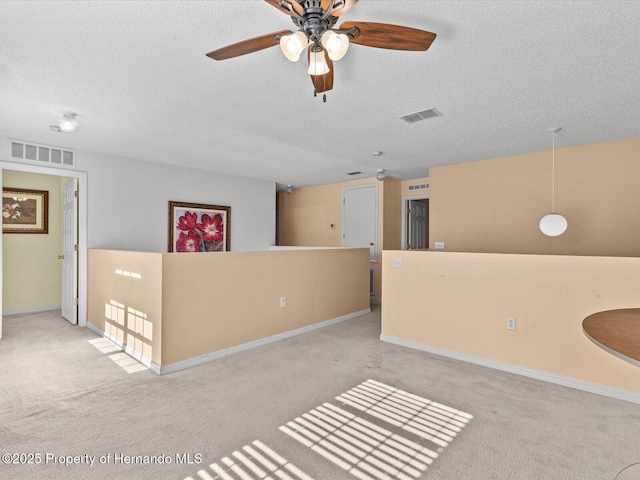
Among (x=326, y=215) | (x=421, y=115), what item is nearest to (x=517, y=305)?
(x=421, y=115)

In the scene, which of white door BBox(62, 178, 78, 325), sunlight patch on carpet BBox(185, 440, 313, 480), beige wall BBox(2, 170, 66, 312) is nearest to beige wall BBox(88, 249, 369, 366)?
white door BBox(62, 178, 78, 325)

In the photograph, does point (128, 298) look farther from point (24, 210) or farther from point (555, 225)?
point (555, 225)

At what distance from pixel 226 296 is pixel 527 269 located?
2749 mm

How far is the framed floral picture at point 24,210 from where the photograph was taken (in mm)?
4871

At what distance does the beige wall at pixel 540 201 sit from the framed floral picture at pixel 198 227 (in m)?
3.49

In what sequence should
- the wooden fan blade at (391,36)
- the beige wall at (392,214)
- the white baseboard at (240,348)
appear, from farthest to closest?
the beige wall at (392,214)
the white baseboard at (240,348)
the wooden fan blade at (391,36)

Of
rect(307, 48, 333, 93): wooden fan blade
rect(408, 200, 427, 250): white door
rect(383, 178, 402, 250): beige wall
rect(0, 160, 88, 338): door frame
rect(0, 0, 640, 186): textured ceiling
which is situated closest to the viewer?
rect(0, 0, 640, 186): textured ceiling

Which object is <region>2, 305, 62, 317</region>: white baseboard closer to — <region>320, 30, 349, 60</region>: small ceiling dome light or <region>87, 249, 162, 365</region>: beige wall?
Answer: <region>87, 249, 162, 365</region>: beige wall

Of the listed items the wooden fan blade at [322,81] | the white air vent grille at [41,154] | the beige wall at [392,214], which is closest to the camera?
the wooden fan blade at [322,81]

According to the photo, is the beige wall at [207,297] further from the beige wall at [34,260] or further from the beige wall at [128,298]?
the beige wall at [34,260]

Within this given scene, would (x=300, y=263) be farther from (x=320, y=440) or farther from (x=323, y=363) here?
(x=320, y=440)

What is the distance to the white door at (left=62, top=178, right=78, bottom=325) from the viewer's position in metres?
4.35

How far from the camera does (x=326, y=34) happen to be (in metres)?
1.51

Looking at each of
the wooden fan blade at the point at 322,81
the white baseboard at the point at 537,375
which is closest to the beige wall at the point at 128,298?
the wooden fan blade at the point at 322,81
